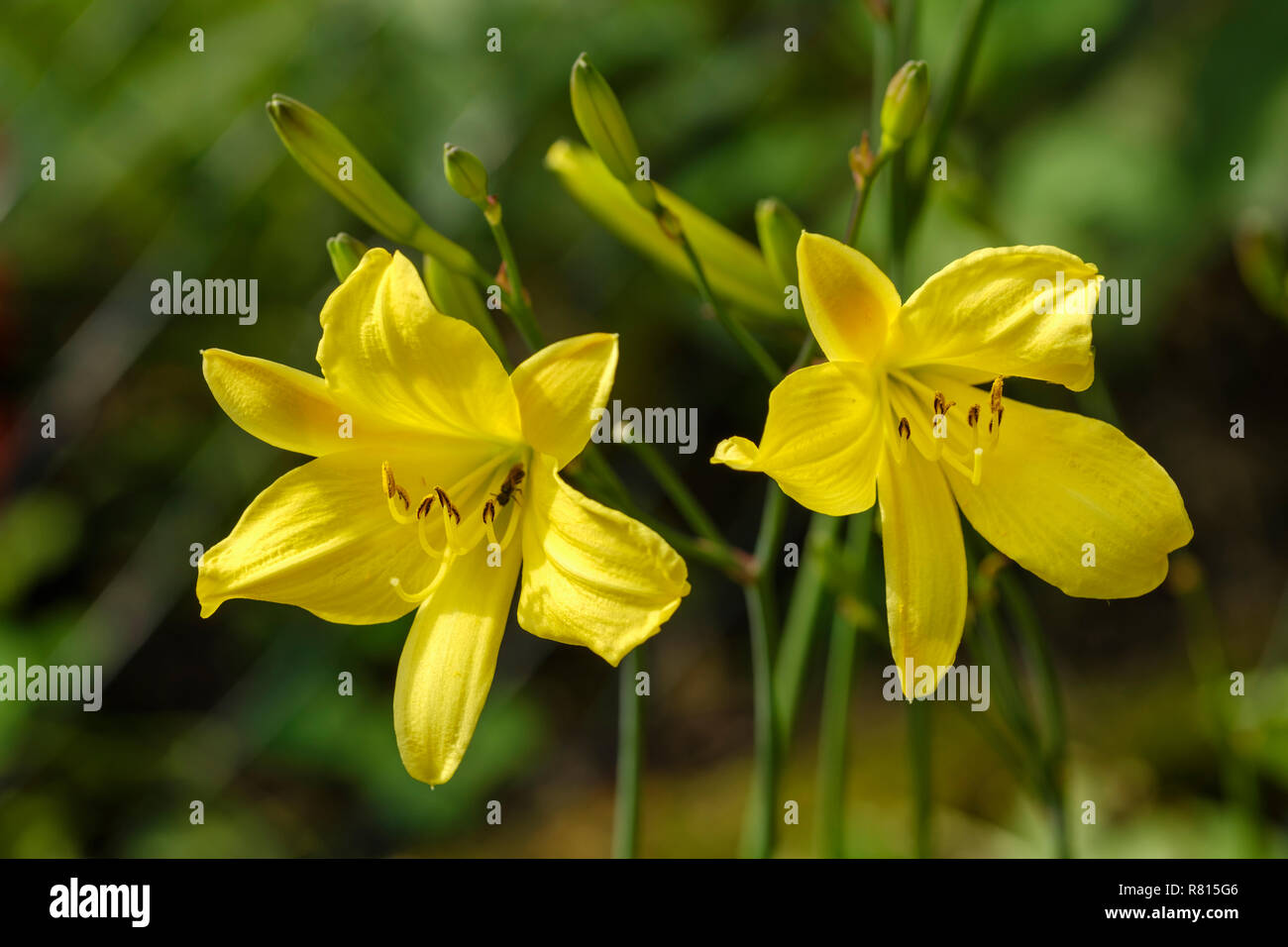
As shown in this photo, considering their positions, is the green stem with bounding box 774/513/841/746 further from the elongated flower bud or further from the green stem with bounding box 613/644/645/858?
the elongated flower bud

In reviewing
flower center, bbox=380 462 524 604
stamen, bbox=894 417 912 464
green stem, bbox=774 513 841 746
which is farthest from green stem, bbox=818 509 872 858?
flower center, bbox=380 462 524 604

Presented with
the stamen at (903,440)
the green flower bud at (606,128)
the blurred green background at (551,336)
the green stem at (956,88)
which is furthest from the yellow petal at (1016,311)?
the blurred green background at (551,336)

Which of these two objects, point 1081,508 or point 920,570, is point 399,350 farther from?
point 1081,508

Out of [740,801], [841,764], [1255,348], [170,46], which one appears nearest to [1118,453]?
[841,764]

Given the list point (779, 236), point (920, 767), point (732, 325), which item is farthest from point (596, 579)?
point (920, 767)

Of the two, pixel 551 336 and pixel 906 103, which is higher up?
pixel 551 336

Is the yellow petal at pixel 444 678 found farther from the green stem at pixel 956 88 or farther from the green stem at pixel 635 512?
the green stem at pixel 956 88

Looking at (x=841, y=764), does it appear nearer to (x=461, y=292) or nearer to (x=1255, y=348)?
(x=461, y=292)
